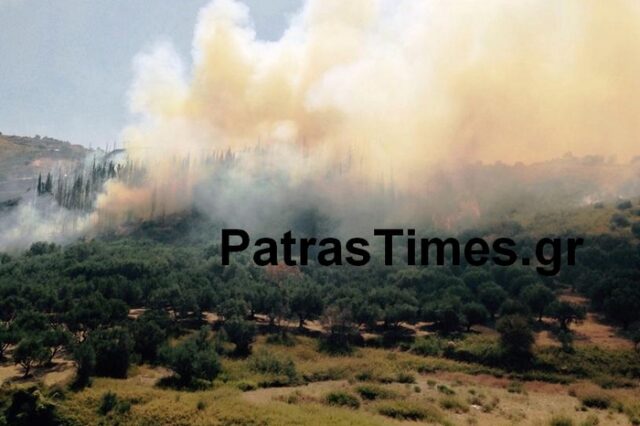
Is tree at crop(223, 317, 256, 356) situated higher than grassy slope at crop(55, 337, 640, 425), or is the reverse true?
tree at crop(223, 317, 256, 356)

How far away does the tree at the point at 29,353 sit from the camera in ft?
203

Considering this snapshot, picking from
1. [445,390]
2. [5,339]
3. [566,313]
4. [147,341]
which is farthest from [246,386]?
[566,313]

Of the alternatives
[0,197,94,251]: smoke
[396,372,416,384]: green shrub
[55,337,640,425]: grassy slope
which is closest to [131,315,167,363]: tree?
[55,337,640,425]: grassy slope

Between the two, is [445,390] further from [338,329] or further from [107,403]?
[107,403]

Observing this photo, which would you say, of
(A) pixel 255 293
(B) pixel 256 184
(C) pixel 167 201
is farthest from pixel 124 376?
(C) pixel 167 201

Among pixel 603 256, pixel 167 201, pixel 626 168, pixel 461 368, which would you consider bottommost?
pixel 461 368

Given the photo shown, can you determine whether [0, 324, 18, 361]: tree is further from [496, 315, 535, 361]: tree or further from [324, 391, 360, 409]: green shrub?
[496, 315, 535, 361]: tree

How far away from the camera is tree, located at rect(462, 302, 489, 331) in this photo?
9050 centimetres

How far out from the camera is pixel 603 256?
112 metres

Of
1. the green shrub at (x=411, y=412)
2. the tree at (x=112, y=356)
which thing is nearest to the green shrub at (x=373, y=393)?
the green shrub at (x=411, y=412)

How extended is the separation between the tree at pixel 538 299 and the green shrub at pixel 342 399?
5027 centimetres

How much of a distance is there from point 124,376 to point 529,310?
67711mm

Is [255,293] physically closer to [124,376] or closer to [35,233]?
[124,376]

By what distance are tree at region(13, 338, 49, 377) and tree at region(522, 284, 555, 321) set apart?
79.0m
